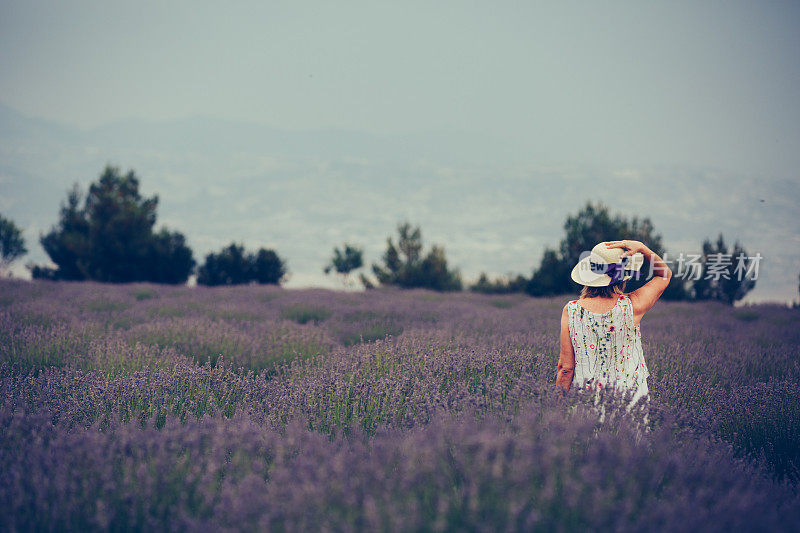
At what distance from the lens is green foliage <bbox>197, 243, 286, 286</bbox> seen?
52.6ft

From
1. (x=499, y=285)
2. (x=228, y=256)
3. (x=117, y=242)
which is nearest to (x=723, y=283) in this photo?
(x=499, y=285)

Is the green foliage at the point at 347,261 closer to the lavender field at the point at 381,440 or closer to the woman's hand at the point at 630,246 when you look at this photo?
the lavender field at the point at 381,440

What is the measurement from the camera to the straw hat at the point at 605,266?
9.04 ft

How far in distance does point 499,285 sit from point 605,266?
15.7 m

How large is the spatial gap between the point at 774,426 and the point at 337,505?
3.02 metres

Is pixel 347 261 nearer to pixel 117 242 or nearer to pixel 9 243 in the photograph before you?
pixel 117 242

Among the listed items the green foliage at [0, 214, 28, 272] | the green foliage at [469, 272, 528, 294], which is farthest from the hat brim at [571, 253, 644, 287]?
the green foliage at [0, 214, 28, 272]

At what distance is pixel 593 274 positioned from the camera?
2.81 metres

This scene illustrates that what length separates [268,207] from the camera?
417ft

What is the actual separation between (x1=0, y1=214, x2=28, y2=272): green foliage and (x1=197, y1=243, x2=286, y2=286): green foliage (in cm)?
854

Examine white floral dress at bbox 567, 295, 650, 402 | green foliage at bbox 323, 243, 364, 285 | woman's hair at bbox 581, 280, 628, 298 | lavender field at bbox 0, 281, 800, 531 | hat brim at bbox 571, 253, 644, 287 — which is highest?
green foliage at bbox 323, 243, 364, 285

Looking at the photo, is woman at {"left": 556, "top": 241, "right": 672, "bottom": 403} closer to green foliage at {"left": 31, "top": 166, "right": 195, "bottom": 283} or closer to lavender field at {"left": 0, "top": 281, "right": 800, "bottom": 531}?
lavender field at {"left": 0, "top": 281, "right": 800, "bottom": 531}

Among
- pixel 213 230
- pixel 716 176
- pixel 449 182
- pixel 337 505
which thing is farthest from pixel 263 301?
pixel 716 176

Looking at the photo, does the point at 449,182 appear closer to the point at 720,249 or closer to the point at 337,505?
the point at 720,249
